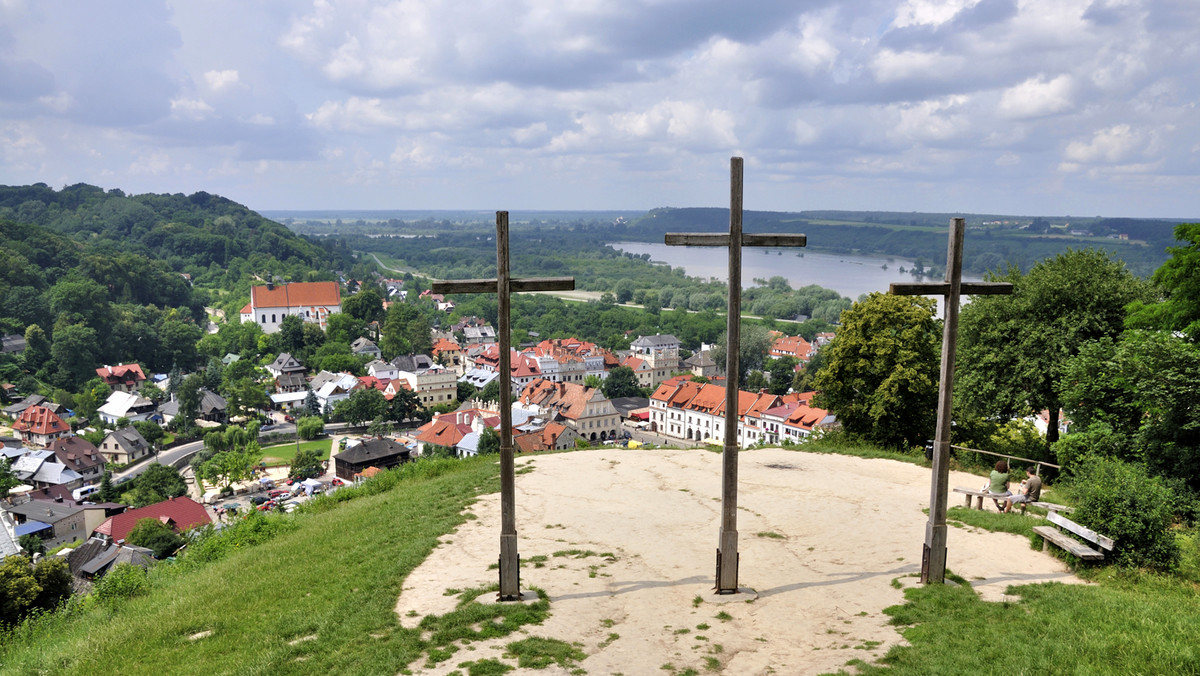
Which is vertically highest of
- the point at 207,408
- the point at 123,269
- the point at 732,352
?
the point at 732,352

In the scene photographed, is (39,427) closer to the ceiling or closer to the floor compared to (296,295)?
closer to the floor

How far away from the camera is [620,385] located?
84375 millimetres

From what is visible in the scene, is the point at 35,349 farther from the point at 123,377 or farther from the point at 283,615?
the point at 283,615

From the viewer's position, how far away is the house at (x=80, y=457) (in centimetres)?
5334

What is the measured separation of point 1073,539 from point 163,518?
136ft

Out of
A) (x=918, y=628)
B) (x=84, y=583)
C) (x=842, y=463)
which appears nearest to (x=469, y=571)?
(x=918, y=628)

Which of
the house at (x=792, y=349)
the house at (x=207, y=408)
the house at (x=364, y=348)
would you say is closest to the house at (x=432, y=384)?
the house at (x=364, y=348)

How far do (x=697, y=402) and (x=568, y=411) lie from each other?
1229cm

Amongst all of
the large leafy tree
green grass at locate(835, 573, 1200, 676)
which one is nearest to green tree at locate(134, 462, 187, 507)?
the large leafy tree

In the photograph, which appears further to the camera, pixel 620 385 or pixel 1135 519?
pixel 620 385

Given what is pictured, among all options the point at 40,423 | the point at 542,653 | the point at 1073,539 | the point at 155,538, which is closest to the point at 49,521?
the point at 155,538

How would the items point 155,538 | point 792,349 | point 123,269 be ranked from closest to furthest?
point 155,538
point 792,349
point 123,269

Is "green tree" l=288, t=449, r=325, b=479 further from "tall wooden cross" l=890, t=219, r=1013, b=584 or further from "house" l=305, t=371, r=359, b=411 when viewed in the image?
"tall wooden cross" l=890, t=219, r=1013, b=584

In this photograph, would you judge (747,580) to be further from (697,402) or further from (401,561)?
(697,402)
